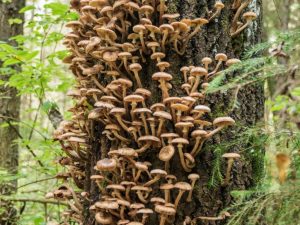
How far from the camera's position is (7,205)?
560 cm

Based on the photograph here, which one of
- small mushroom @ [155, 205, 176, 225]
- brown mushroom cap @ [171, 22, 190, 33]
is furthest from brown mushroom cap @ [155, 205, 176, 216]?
brown mushroom cap @ [171, 22, 190, 33]

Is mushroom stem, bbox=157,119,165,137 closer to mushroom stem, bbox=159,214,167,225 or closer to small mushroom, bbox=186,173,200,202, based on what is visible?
small mushroom, bbox=186,173,200,202

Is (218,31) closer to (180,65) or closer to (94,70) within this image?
(180,65)

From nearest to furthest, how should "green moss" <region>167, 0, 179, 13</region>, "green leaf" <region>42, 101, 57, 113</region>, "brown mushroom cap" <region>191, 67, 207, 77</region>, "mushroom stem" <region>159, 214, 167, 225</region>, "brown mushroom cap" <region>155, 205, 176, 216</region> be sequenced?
"brown mushroom cap" <region>155, 205, 176, 216</region>
"mushroom stem" <region>159, 214, 167, 225</region>
"brown mushroom cap" <region>191, 67, 207, 77</region>
"green moss" <region>167, 0, 179, 13</region>
"green leaf" <region>42, 101, 57, 113</region>

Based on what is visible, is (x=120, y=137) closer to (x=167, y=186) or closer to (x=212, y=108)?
(x=167, y=186)

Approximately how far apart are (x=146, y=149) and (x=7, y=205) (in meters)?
3.52

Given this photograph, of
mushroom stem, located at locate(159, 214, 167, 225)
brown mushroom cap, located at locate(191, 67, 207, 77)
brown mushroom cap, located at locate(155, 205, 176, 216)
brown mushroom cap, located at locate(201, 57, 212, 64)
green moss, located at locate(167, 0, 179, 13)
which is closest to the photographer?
brown mushroom cap, located at locate(155, 205, 176, 216)

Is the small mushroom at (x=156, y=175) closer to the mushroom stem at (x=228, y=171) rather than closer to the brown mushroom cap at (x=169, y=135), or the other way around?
the brown mushroom cap at (x=169, y=135)

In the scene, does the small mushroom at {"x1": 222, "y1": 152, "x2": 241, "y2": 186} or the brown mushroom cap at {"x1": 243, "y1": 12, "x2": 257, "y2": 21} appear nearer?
the small mushroom at {"x1": 222, "y1": 152, "x2": 241, "y2": 186}

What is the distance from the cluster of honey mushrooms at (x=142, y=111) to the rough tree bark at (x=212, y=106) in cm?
6

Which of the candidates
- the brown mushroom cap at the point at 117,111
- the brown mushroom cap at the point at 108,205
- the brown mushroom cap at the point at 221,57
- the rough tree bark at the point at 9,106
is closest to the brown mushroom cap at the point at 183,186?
the brown mushroom cap at the point at 108,205

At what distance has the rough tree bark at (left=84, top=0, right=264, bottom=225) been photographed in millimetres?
2906

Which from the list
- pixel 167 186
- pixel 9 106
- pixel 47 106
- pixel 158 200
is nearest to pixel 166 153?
pixel 167 186

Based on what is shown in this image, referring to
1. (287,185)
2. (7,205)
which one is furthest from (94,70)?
(7,205)
